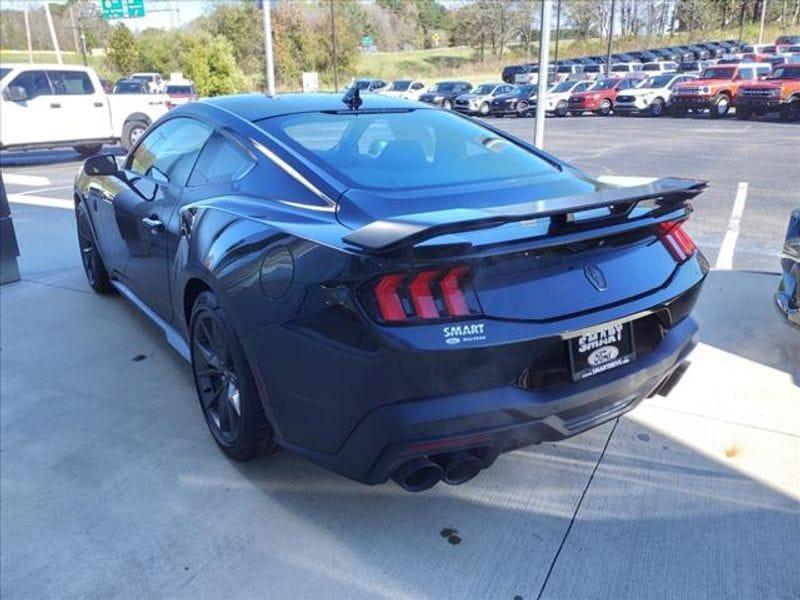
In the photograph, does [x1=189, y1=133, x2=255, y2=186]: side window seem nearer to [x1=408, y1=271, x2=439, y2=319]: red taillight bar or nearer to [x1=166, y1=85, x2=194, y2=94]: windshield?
[x1=408, y1=271, x2=439, y2=319]: red taillight bar

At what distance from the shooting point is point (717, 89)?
2466 centimetres

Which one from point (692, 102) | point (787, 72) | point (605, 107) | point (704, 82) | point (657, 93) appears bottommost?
point (605, 107)

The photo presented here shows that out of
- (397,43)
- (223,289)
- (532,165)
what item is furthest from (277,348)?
(397,43)

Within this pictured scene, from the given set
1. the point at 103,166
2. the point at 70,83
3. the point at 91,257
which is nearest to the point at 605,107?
the point at 70,83

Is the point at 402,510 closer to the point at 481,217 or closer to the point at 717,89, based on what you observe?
the point at 481,217

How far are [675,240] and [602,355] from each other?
0.67m

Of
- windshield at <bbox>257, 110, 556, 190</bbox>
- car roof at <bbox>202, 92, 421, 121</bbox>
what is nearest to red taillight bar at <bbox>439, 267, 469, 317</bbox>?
windshield at <bbox>257, 110, 556, 190</bbox>

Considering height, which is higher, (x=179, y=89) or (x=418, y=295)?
(x=418, y=295)

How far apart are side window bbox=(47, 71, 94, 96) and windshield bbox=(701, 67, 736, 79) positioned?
72.2 ft

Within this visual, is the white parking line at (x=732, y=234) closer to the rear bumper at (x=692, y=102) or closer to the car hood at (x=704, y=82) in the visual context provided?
the rear bumper at (x=692, y=102)

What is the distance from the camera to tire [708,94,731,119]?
24703 mm

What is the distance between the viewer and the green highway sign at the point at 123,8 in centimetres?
3500

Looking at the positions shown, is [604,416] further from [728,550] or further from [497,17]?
[497,17]

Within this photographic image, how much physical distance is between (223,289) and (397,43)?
10110cm
